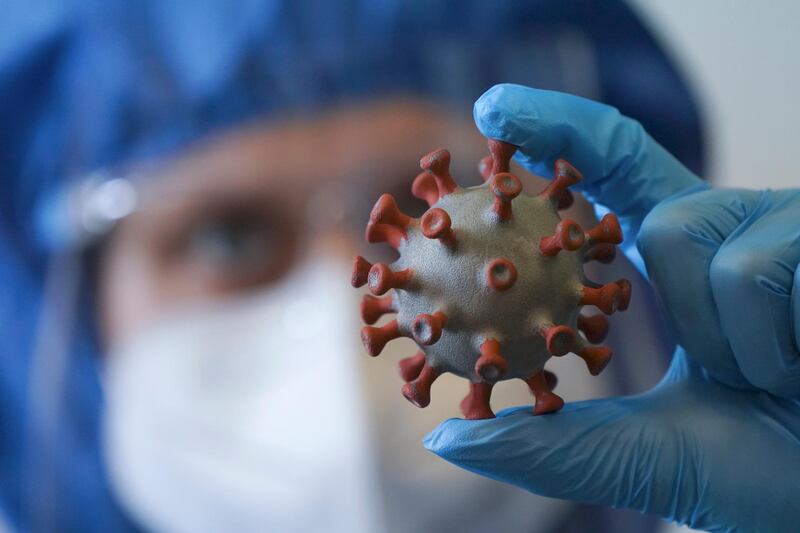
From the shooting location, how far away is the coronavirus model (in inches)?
21.2

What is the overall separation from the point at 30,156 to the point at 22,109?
0.31ft

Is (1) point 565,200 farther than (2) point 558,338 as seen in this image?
Yes

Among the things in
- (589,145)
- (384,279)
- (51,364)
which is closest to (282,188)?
(51,364)

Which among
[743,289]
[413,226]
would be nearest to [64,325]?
[413,226]

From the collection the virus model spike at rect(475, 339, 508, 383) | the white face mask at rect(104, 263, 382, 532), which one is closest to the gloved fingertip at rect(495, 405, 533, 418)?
the virus model spike at rect(475, 339, 508, 383)

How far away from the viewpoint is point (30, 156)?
5.14ft

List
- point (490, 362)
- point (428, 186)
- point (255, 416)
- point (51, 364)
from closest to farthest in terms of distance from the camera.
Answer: point (490, 362)
point (428, 186)
point (255, 416)
point (51, 364)

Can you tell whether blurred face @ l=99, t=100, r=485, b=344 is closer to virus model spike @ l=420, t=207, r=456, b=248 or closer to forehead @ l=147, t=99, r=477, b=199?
forehead @ l=147, t=99, r=477, b=199

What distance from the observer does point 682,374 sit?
734 millimetres

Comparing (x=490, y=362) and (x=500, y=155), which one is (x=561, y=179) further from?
(x=490, y=362)

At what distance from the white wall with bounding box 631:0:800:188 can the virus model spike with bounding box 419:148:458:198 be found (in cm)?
114

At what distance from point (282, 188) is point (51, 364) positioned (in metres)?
0.60

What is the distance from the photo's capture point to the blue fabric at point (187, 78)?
1.45 m

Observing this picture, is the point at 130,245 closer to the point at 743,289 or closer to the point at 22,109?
the point at 22,109
